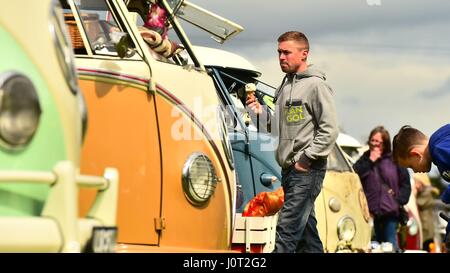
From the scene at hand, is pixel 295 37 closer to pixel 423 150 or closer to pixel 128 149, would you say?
pixel 423 150

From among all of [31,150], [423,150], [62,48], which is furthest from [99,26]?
[31,150]

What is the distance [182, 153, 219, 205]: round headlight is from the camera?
6336mm

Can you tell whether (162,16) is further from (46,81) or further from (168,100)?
(46,81)

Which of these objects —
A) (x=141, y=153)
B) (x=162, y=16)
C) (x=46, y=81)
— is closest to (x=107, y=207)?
(x=46, y=81)

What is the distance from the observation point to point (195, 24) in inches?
295

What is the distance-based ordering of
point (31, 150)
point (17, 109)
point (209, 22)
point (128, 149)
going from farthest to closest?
1. point (209, 22)
2. point (128, 149)
3. point (31, 150)
4. point (17, 109)

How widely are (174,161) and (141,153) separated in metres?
0.29

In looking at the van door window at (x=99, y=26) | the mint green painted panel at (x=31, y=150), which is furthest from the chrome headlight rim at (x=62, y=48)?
the van door window at (x=99, y=26)

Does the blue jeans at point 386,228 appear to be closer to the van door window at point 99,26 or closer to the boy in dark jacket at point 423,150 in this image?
the boy in dark jacket at point 423,150

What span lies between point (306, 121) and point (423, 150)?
1.15 meters

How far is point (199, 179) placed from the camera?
644 cm

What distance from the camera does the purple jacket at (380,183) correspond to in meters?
11.7

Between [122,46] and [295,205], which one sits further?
[295,205]
